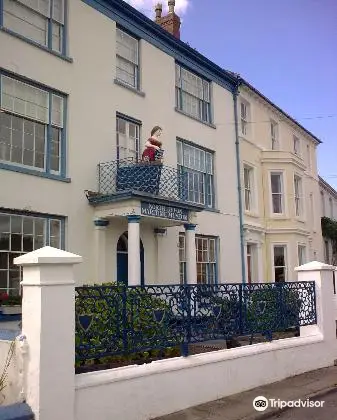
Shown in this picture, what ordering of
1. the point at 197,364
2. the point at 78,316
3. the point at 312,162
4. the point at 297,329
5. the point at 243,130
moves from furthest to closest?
the point at 312,162
the point at 243,130
the point at 297,329
the point at 197,364
the point at 78,316

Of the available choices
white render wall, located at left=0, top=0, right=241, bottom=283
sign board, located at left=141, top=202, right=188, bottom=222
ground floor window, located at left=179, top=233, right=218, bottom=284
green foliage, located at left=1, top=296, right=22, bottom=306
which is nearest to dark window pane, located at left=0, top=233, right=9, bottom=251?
white render wall, located at left=0, top=0, right=241, bottom=283

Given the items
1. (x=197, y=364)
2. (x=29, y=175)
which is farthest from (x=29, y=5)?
(x=197, y=364)

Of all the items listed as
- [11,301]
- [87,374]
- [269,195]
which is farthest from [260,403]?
[269,195]

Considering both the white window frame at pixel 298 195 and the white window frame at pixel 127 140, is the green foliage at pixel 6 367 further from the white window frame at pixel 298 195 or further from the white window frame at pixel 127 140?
the white window frame at pixel 298 195

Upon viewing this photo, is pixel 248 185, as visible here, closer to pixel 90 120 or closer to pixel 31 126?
pixel 90 120

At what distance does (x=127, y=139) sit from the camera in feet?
47.6

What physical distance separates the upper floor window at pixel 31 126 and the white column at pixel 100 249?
1690 mm

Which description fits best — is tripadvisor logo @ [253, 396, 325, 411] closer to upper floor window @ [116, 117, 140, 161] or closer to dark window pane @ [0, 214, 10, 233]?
dark window pane @ [0, 214, 10, 233]

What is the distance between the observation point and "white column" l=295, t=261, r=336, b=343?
34.1ft

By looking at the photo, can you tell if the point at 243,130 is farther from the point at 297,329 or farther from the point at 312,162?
the point at 297,329

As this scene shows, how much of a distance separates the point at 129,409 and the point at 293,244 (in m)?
16.0

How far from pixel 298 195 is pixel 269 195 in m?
2.32

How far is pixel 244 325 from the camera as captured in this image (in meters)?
8.69

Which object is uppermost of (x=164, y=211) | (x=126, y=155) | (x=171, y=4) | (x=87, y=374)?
(x=171, y=4)
